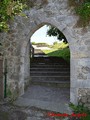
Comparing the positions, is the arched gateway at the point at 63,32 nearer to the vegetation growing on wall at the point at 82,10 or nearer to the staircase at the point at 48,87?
the vegetation growing on wall at the point at 82,10

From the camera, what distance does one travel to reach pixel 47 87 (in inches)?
381

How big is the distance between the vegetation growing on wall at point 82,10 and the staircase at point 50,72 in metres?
3.13

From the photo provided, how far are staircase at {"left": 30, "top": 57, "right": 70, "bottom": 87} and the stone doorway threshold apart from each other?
0.47 meters

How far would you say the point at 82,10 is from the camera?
7.16 m

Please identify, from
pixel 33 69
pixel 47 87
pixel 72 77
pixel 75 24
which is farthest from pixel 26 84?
pixel 75 24

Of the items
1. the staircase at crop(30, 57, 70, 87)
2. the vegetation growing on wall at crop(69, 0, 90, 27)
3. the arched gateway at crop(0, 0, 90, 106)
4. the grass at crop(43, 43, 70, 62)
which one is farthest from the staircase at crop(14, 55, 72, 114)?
the vegetation growing on wall at crop(69, 0, 90, 27)

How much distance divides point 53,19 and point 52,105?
261cm

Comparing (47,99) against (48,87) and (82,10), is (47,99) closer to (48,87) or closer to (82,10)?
(48,87)

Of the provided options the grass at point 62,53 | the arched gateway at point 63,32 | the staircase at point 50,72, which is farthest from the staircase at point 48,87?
the grass at point 62,53

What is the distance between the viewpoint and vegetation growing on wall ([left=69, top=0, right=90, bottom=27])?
7076 millimetres

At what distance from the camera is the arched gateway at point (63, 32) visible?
7.29 metres

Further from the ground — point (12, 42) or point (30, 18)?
point (30, 18)

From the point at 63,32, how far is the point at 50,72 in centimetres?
360

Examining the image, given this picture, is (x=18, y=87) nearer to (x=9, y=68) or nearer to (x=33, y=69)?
(x=9, y=68)
